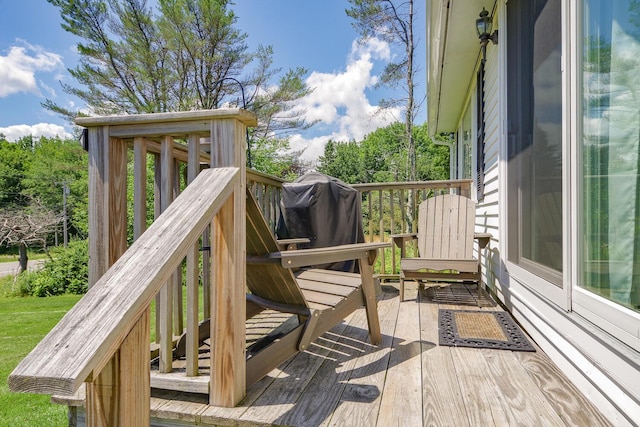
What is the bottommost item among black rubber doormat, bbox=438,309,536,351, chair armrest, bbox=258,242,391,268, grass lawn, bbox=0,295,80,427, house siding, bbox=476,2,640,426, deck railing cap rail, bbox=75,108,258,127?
grass lawn, bbox=0,295,80,427

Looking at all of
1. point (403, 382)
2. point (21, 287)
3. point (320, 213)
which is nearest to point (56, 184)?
point (21, 287)

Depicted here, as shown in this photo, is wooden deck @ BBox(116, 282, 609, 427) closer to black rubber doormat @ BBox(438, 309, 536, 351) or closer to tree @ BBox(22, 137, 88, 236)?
black rubber doormat @ BBox(438, 309, 536, 351)

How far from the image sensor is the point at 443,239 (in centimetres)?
372

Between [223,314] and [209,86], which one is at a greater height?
[209,86]

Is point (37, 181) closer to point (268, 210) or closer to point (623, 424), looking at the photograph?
point (268, 210)

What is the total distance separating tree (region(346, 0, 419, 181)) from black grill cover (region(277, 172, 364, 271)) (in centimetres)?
689

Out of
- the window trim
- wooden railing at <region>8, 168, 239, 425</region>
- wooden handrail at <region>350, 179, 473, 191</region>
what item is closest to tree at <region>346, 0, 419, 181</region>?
wooden handrail at <region>350, 179, 473, 191</region>

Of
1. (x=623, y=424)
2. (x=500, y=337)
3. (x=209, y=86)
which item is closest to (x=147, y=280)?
(x=623, y=424)

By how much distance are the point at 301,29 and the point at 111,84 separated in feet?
27.9

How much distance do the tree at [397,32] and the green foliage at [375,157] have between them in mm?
10327

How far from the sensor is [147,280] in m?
0.87

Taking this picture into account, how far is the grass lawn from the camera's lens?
2.53 metres

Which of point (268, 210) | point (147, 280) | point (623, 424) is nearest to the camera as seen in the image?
point (147, 280)

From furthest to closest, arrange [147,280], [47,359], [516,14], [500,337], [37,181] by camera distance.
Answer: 1. [37,181]
2. [516,14]
3. [500,337]
4. [147,280]
5. [47,359]
